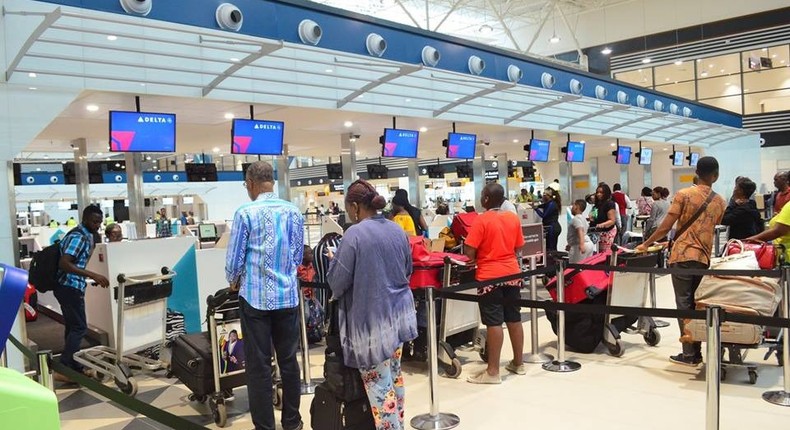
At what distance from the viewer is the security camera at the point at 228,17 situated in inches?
246

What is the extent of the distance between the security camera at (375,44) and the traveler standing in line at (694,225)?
4.17 metres

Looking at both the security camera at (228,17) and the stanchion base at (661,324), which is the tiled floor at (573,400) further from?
the security camera at (228,17)

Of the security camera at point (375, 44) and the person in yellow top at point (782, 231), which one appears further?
the security camera at point (375, 44)

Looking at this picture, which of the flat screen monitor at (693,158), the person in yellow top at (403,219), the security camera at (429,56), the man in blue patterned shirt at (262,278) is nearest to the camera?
the man in blue patterned shirt at (262,278)

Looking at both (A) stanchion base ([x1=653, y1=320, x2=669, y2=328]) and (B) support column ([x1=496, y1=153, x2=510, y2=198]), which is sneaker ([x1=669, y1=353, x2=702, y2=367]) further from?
(B) support column ([x1=496, y1=153, x2=510, y2=198])

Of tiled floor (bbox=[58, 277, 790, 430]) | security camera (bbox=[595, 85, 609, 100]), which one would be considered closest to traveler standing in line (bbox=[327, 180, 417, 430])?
tiled floor (bbox=[58, 277, 790, 430])

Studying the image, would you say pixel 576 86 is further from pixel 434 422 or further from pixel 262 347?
pixel 262 347

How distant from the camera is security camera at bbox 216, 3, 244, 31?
246 inches

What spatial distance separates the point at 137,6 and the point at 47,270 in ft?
8.12

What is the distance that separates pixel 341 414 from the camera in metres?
3.32

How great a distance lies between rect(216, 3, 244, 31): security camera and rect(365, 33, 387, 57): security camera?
189 cm

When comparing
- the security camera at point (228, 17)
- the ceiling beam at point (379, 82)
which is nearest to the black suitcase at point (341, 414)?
the security camera at point (228, 17)

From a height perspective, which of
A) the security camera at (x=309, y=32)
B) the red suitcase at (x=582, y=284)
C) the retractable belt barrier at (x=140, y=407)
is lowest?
the red suitcase at (x=582, y=284)

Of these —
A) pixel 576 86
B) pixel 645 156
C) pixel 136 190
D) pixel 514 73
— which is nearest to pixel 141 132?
pixel 136 190
